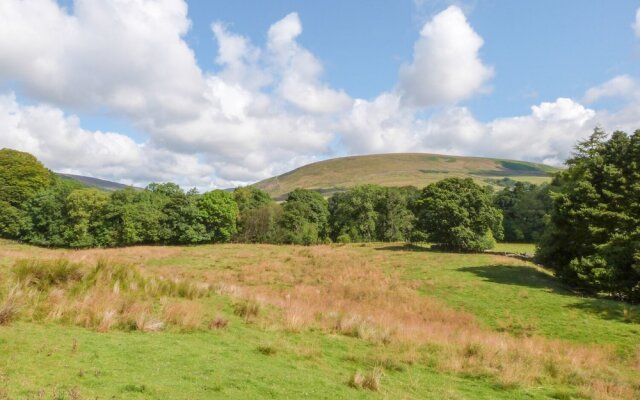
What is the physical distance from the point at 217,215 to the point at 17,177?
126ft

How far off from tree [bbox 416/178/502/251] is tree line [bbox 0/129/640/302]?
14cm

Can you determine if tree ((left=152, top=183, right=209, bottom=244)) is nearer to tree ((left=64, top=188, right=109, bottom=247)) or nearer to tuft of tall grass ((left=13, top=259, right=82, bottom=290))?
tree ((left=64, top=188, right=109, bottom=247))

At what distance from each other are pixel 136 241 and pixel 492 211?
5983cm

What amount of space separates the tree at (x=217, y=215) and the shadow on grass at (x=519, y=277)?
49726 mm

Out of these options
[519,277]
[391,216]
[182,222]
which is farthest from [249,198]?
[519,277]

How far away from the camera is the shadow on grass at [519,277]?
28597 millimetres

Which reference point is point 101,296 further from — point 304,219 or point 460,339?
point 304,219

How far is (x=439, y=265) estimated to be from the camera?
1454 inches

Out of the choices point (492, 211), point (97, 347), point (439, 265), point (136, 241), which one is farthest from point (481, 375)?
point (136, 241)

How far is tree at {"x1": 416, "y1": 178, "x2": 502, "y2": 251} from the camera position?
50.4 metres

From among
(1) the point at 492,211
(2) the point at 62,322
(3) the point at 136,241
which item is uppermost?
(1) the point at 492,211

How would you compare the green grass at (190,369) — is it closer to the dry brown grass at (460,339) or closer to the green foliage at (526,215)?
the dry brown grass at (460,339)

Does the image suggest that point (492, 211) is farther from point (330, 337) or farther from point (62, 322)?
point (62, 322)

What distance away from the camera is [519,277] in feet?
102
